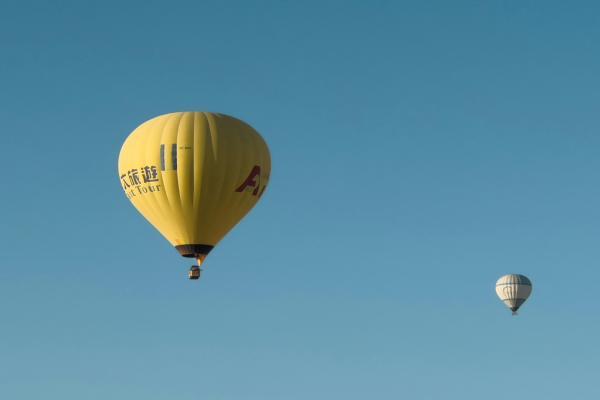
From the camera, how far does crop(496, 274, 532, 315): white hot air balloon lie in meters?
140

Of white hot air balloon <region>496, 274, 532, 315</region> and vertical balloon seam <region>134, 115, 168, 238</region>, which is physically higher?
white hot air balloon <region>496, 274, 532, 315</region>

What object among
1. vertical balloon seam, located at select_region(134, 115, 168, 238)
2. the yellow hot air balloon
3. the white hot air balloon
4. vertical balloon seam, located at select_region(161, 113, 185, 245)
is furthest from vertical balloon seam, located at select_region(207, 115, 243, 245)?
the white hot air balloon

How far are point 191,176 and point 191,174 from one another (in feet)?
0.38

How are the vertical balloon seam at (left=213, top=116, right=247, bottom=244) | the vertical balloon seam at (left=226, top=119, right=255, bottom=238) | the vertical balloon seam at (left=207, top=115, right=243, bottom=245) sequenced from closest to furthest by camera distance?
the vertical balloon seam at (left=207, top=115, right=243, bottom=245), the vertical balloon seam at (left=213, top=116, right=247, bottom=244), the vertical balloon seam at (left=226, top=119, right=255, bottom=238)

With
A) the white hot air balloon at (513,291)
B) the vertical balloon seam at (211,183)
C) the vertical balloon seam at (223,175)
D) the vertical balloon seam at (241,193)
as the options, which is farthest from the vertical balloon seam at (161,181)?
the white hot air balloon at (513,291)

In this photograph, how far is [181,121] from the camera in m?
87.3

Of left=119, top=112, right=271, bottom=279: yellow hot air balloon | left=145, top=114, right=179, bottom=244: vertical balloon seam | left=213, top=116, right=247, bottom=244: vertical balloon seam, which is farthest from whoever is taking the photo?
left=213, top=116, right=247, bottom=244: vertical balloon seam

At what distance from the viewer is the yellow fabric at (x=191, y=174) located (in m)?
86.4

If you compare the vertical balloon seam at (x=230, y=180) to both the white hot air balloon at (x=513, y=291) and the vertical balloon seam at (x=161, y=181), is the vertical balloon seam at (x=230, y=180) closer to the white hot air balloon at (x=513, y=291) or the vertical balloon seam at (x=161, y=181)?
the vertical balloon seam at (x=161, y=181)

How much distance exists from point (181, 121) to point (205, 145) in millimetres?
2137

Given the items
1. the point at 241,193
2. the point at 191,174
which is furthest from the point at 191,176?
the point at 241,193

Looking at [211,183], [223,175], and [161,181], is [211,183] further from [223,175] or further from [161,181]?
[161,181]

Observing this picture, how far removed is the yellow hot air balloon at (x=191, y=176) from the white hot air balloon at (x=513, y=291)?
57.4 meters

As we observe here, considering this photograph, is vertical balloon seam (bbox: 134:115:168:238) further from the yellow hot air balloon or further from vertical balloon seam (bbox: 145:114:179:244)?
vertical balloon seam (bbox: 145:114:179:244)
